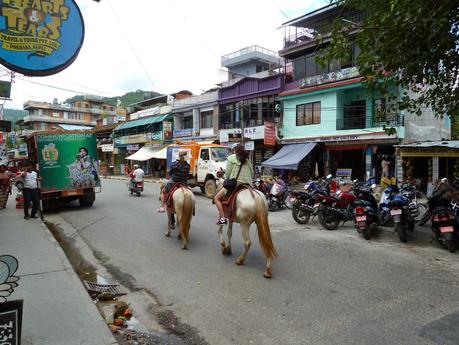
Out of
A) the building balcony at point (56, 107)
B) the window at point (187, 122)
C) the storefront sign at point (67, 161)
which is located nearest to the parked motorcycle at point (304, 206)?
the storefront sign at point (67, 161)

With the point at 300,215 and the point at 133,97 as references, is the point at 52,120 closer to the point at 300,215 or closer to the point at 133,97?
the point at 133,97

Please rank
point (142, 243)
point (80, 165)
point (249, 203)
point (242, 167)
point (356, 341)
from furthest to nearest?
point (80, 165), point (142, 243), point (242, 167), point (249, 203), point (356, 341)

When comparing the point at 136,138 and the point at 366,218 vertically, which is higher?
the point at 136,138

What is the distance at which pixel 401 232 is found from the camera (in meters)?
7.85

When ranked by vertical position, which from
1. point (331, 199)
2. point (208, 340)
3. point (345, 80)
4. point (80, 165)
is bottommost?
point (208, 340)

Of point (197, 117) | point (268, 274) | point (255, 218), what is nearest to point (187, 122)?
point (197, 117)

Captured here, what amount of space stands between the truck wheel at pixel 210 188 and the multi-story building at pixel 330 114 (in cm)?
652

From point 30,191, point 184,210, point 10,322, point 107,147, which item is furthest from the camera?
point 107,147

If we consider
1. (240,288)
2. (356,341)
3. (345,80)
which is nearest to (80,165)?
(240,288)

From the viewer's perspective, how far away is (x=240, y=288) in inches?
198

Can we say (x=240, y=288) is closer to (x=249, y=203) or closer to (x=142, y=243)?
(x=249, y=203)

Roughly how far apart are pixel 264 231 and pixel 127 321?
8.17 ft

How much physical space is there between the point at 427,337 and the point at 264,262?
9.85 feet

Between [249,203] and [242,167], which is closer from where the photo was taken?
[249,203]
